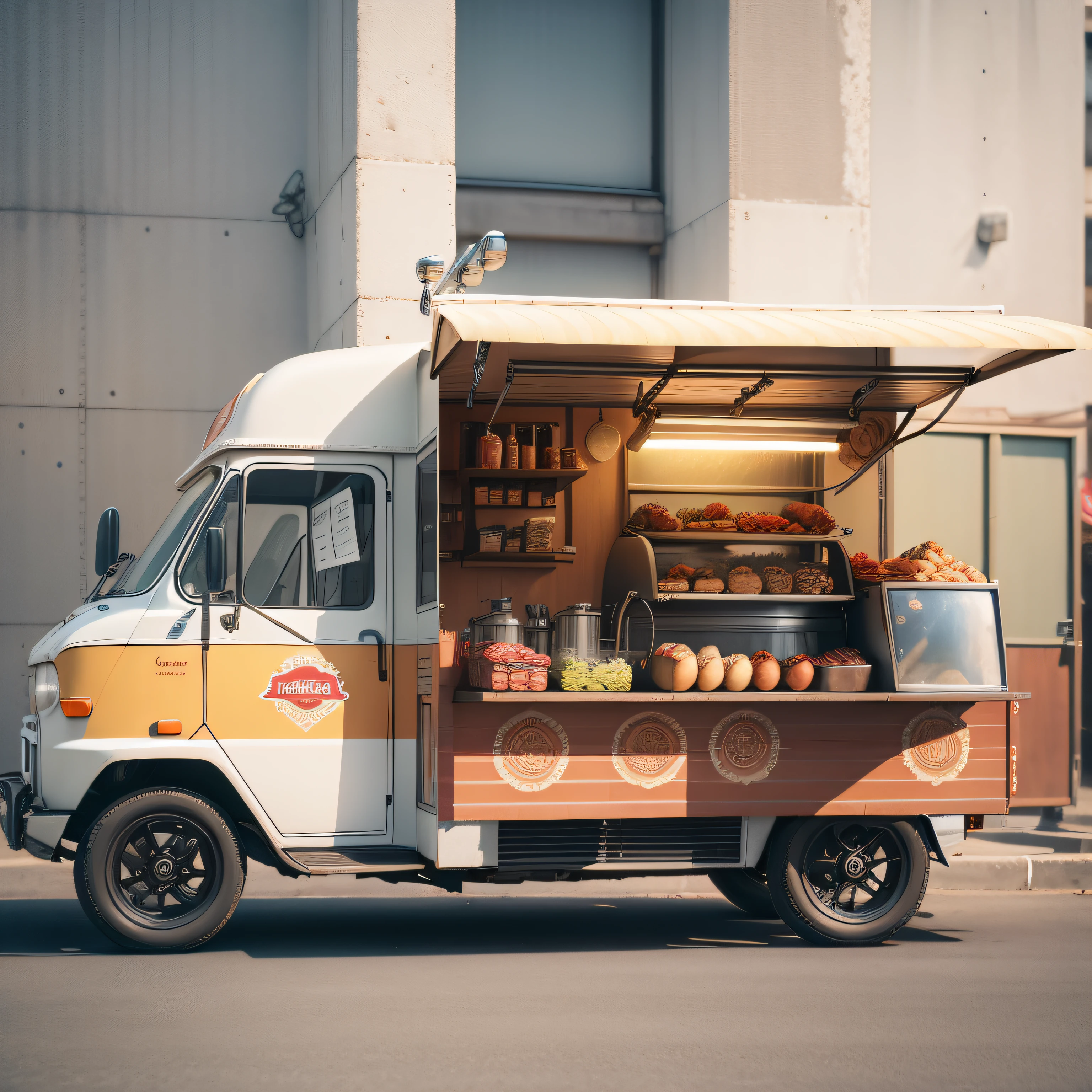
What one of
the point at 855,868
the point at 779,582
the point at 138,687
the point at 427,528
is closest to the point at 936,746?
the point at 855,868

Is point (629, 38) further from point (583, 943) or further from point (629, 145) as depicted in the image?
point (583, 943)

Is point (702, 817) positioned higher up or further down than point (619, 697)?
further down

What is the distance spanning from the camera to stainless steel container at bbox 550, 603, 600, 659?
7.05m

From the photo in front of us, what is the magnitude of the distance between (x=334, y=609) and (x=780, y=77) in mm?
7337

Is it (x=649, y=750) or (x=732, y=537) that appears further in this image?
(x=732, y=537)

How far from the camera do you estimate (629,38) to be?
1262cm

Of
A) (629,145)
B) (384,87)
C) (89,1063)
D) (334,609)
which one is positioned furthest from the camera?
(629,145)

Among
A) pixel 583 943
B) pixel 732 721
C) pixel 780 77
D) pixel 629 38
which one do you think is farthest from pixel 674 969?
pixel 629 38

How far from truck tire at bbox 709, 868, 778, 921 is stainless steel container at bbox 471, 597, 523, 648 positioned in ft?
6.69

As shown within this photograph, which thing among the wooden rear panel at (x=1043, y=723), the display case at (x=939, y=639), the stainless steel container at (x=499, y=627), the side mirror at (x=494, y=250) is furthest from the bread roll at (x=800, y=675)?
the wooden rear panel at (x=1043, y=723)

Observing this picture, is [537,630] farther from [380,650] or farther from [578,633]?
[380,650]

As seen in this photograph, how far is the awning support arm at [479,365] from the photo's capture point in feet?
21.4

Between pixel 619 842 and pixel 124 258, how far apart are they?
761 cm

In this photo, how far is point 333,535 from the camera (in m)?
6.79
